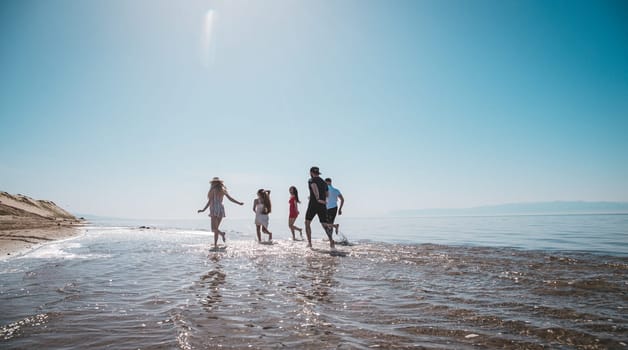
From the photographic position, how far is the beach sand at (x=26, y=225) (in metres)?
10.3

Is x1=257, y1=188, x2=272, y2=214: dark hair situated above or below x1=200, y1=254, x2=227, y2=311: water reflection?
above

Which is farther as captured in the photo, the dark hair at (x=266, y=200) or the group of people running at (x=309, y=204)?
the dark hair at (x=266, y=200)

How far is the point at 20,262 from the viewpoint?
748cm

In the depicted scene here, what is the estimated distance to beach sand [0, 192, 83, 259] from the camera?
1034cm

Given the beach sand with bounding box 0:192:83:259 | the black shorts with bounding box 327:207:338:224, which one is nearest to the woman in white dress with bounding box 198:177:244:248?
the black shorts with bounding box 327:207:338:224

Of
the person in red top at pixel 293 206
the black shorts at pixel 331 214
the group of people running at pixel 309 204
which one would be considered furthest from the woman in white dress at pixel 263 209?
the black shorts at pixel 331 214

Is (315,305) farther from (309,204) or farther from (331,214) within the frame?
(331,214)

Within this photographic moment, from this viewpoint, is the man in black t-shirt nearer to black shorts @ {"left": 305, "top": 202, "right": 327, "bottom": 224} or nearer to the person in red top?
black shorts @ {"left": 305, "top": 202, "right": 327, "bottom": 224}

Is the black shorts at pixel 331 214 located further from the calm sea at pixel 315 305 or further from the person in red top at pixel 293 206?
the calm sea at pixel 315 305

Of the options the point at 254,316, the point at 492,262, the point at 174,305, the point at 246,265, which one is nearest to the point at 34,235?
the point at 246,265

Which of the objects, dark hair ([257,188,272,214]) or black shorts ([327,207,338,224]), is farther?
dark hair ([257,188,272,214])

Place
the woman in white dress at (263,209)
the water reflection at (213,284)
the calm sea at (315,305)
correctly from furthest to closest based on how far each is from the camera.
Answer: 1. the woman in white dress at (263,209)
2. the water reflection at (213,284)
3. the calm sea at (315,305)

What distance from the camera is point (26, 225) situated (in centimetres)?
1567

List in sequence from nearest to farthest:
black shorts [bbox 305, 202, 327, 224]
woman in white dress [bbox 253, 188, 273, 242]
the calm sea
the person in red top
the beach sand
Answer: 1. the calm sea
2. the beach sand
3. black shorts [bbox 305, 202, 327, 224]
4. woman in white dress [bbox 253, 188, 273, 242]
5. the person in red top
